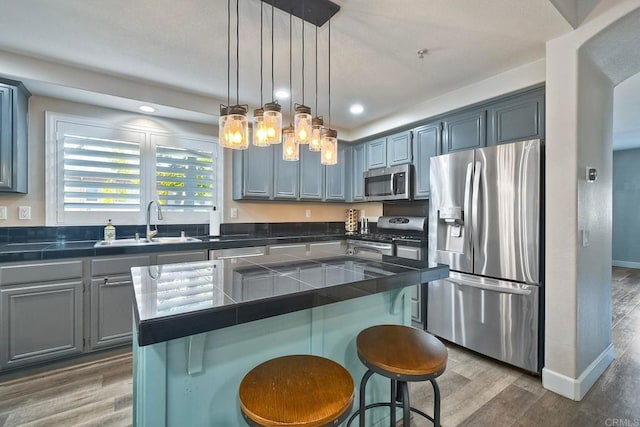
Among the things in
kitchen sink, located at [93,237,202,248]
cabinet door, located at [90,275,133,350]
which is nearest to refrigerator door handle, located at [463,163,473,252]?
kitchen sink, located at [93,237,202,248]

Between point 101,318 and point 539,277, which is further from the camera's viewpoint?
point 101,318

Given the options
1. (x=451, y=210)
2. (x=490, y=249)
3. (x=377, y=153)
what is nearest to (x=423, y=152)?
(x=377, y=153)

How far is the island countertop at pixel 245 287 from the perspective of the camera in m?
0.90

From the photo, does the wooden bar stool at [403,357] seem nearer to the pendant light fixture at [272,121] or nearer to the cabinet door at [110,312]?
the pendant light fixture at [272,121]

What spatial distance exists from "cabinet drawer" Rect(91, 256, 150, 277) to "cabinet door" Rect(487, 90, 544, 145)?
334 centimetres

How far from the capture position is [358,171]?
4297mm

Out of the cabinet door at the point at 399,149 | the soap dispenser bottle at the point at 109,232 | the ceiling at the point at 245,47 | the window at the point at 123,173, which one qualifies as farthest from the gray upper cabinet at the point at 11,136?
the cabinet door at the point at 399,149

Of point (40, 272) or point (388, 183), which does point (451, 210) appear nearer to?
point (388, 183)

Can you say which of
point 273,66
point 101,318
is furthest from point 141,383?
point 273,66

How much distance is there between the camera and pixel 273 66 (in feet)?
8.14

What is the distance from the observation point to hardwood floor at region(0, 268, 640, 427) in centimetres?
179

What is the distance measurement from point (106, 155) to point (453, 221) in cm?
351

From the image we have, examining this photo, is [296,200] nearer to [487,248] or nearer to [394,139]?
[394,139]

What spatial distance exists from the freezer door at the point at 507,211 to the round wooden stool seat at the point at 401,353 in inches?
52.7
